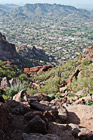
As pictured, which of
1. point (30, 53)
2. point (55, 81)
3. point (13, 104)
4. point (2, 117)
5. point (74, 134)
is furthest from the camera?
point (30, 53)

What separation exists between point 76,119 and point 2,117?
14.3 feet

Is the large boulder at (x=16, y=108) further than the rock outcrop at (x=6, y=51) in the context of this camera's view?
No

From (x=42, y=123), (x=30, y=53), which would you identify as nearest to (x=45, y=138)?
(x=42, y=123)

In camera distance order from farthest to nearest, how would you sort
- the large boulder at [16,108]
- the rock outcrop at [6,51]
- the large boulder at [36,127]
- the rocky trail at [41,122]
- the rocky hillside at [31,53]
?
the rocky hillside at [31,53]
the rock outcrop at [6,51]
the large boulder at [16,108]
the large boulder at [36,127]
the rocky trail at [41,122]

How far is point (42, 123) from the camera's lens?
599 centimetres

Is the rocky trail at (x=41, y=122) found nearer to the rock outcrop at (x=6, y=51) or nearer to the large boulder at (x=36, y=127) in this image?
the large boulder at (x=36, y=127)

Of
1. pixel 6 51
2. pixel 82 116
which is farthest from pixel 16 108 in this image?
pixel 6 51

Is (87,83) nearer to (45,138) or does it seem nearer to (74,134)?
(74,134)

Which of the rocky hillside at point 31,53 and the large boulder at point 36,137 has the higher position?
the large boulder at point 36,137

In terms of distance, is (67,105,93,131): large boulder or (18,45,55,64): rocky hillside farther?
(18,45,55,64): rocky hillside

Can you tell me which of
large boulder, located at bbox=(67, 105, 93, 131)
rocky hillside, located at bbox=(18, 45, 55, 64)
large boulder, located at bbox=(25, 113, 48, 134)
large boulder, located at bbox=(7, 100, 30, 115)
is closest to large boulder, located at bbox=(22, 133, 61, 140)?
large boulder, located at bbox=(25, 113, 48, 134)

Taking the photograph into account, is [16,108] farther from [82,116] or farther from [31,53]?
[31,53]

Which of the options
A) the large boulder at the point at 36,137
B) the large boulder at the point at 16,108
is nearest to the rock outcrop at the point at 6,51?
the large boulder at the point at 16,108

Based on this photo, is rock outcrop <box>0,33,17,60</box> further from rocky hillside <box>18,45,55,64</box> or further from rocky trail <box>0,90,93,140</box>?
rocky trail <box>0,90,93,140</box>
